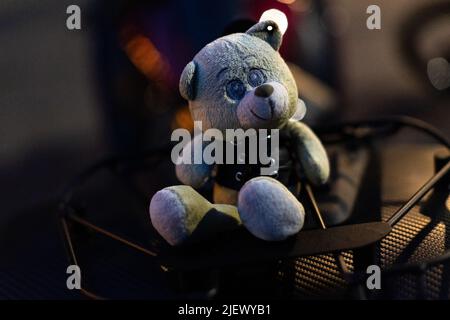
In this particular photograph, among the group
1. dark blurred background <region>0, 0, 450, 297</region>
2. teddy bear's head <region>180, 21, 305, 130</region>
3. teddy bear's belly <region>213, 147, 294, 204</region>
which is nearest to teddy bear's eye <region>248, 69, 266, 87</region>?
teddy bear's head <region>180, 21, 305, 130</region>

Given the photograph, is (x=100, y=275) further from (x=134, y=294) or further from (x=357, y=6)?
(x=357, y=6)

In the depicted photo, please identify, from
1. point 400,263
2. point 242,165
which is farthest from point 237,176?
point 400,263

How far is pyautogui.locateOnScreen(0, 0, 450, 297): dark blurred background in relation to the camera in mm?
1185

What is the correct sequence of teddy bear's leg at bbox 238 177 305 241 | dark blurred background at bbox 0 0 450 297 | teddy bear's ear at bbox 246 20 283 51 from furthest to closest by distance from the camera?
dark blurred background at bbox 0 0 450 297 → teddy bear's ear at bbox 246 20 283 51 → teddy bear's leg at bbox 238 177 305 241

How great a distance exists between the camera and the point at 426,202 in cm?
82

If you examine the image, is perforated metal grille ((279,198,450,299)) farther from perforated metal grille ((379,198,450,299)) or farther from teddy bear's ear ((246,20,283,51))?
teddy bear's ear ((246,20,283,51))

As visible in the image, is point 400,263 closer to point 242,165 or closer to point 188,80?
point 242,165

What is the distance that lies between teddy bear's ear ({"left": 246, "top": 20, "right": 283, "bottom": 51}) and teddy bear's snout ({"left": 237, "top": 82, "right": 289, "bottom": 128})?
0.08m

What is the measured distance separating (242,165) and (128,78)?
2.08ft

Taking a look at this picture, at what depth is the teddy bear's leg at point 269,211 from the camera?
575mm

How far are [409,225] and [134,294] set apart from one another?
1.24 ft

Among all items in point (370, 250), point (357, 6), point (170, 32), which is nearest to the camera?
point (370, 250)

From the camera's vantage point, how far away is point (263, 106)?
61 cm
